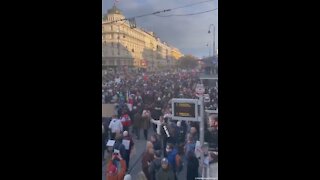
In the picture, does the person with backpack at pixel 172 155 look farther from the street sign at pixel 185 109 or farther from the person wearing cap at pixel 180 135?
the street sign at pixel 185 109

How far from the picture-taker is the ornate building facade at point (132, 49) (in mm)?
2602

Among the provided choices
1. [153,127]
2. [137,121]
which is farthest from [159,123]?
[137,121]

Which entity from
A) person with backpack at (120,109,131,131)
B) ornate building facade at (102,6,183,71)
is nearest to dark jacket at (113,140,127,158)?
person with backpack at (120,109,131,131)

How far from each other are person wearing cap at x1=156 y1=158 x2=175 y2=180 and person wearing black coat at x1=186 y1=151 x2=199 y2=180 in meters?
0.12

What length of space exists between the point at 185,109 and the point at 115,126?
494mm

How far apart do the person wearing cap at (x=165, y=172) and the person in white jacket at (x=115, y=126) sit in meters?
0.37

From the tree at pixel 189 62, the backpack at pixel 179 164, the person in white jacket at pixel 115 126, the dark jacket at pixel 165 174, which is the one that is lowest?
the dark jacket at pixel 165 174

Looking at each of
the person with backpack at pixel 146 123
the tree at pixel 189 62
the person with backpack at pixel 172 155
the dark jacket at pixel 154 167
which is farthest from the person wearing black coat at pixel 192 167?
the tree at pixel 189 62

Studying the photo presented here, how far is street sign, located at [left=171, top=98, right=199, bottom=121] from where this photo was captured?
2574 mm

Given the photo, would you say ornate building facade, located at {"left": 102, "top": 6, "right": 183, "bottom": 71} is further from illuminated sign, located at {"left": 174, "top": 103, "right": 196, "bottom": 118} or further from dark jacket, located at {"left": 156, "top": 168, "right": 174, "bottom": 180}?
dark jacket, located at {"left": 156, "top": 168, "right": 174, "bottom": 180}

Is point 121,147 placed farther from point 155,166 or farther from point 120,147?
point 155,166

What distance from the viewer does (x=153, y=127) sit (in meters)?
2.69
